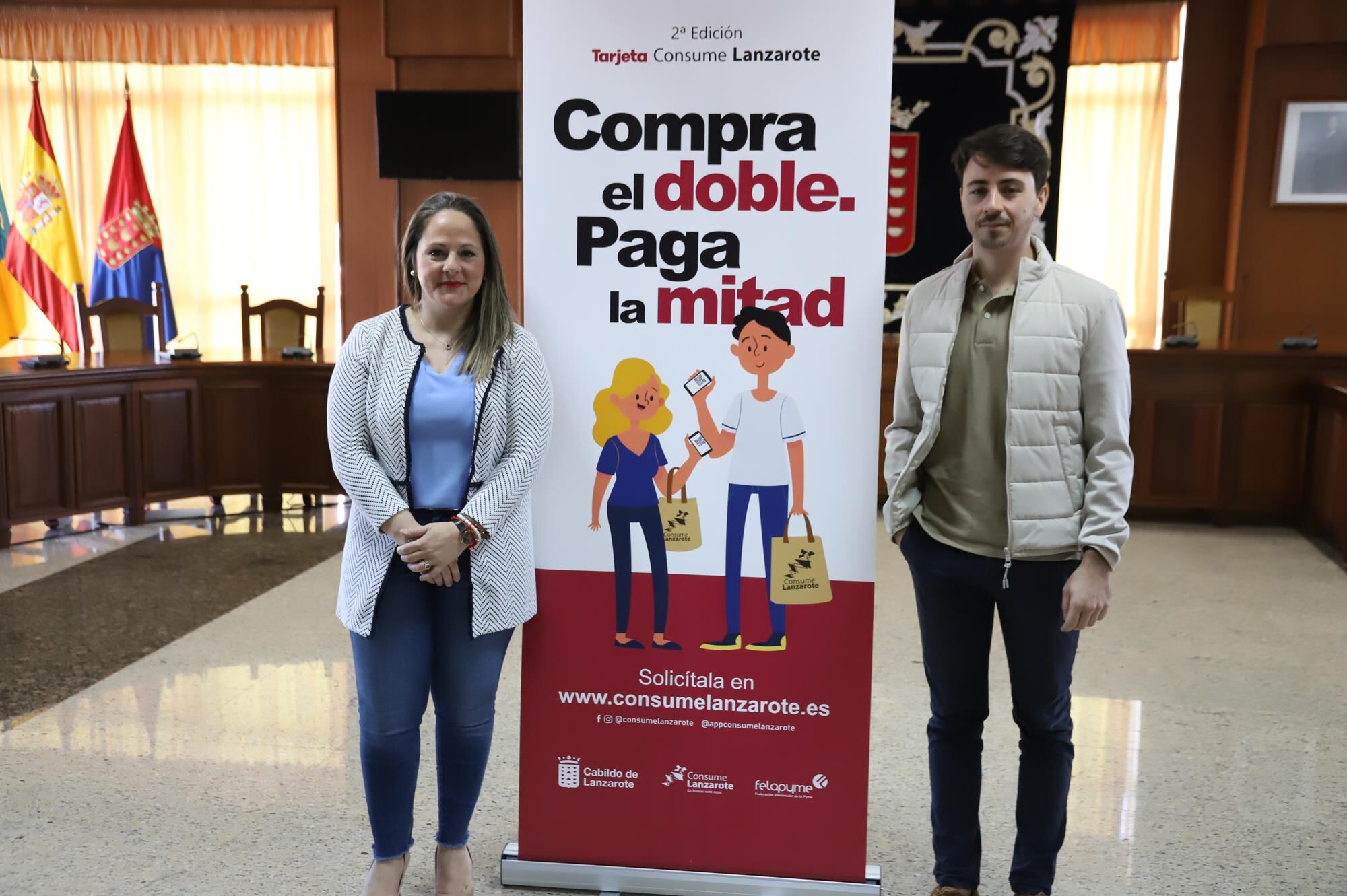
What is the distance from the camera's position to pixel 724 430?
2330 mm

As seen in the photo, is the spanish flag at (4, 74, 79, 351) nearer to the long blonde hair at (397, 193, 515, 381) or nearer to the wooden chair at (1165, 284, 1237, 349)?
the long blonde hair at (397, 193, 515, 381)

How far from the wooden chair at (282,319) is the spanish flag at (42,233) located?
5.03ft

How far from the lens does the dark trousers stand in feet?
6.89

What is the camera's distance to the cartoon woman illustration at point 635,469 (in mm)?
2340

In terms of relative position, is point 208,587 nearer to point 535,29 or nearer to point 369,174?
point 535,29

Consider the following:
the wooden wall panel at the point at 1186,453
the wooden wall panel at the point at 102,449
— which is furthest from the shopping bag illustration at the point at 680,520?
the wooden wall panel at the point at 1186,453

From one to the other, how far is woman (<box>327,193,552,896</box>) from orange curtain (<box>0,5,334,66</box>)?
708 centimetres

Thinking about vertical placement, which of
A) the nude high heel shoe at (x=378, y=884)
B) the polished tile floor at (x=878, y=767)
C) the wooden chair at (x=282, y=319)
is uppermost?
the wooden chair at (x=282, y=319)

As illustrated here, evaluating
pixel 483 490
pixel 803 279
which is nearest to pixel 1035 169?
pixel 803 279

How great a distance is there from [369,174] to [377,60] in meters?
0.82

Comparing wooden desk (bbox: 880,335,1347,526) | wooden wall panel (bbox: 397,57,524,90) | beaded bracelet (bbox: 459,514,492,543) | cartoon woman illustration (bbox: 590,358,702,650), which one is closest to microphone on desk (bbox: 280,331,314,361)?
wooden wall panel (bbox: 397,57,524,90)

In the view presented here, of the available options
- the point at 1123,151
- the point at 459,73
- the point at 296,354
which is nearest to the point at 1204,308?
the point at 1123,151

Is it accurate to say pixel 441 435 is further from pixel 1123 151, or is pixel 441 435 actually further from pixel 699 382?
pixel 1123 151

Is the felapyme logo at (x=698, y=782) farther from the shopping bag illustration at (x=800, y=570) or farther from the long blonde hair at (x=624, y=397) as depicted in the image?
the long blonde hair at (x=624, y=397)
